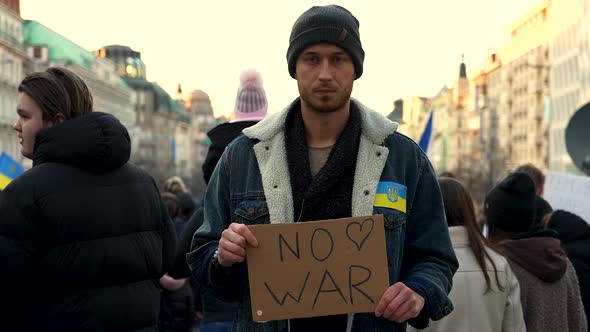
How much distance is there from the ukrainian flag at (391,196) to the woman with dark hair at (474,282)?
165 cm

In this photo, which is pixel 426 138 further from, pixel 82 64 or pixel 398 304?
pixel 82 64

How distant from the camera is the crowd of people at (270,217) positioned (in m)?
3.54

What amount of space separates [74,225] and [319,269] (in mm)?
1192

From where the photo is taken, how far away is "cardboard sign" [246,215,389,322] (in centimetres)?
340

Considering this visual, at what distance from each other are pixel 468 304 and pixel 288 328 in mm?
1806

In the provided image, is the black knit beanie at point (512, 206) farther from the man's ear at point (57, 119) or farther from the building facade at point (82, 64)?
the building facade at point (82, 64)

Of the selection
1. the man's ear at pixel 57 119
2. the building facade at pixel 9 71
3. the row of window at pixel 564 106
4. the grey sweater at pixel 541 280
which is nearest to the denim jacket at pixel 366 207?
the man's ear at pixel 57 119

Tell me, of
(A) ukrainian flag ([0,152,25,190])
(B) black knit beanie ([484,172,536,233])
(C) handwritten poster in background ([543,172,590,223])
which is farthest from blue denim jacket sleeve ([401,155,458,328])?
(A) ukrainian flag ([0,152,25,190])

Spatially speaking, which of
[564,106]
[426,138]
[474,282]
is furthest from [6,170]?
[564,106]

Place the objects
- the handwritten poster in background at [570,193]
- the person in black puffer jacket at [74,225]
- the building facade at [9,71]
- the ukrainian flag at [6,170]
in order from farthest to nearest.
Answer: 1. the building facade at [9,71]
2. the ukrainian flag at [6,170]
3. the handwritten poster in background at [570,193]
4. the person in black puffer jacket at [74,225]

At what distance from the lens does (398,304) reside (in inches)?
132

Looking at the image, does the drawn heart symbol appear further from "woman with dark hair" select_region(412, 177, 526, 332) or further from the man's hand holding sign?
"woman with dark hair" select_region(412, 177, 526, 332)

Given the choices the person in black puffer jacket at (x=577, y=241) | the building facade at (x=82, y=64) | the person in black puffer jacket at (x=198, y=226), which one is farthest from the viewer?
the building facade at (x=82, y=64)

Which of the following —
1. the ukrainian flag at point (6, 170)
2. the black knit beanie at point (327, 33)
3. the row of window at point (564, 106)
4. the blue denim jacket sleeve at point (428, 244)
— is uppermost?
the row of window at point (564, 106)
